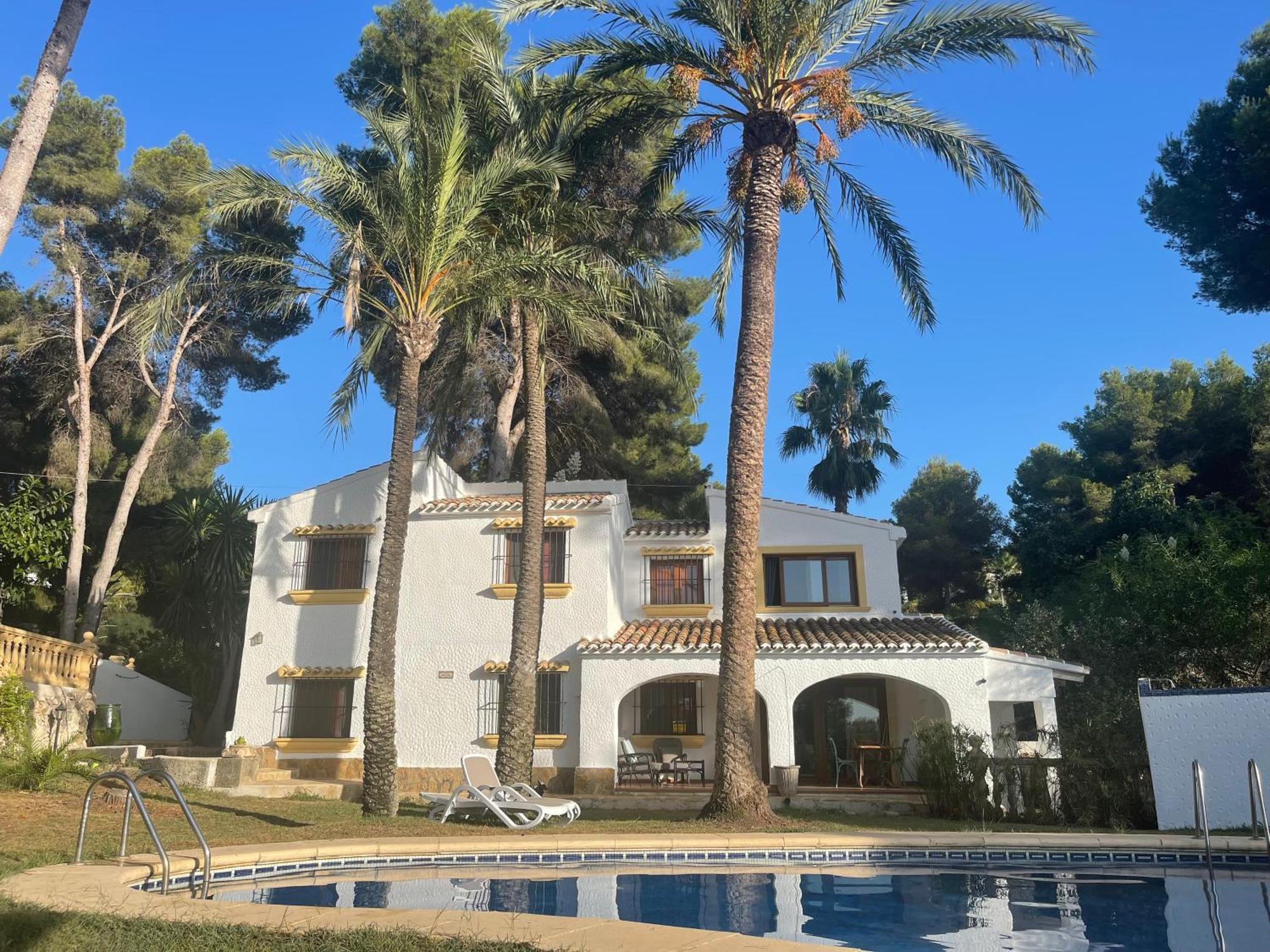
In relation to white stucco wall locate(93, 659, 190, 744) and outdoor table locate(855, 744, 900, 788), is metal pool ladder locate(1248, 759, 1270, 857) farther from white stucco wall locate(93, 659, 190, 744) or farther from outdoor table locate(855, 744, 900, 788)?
white stucco wall locate(93, 659, 190, 744)

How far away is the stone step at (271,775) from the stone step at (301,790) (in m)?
0.18

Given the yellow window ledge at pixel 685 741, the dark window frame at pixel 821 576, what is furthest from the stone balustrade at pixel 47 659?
the dark window frame at pixel 821 576

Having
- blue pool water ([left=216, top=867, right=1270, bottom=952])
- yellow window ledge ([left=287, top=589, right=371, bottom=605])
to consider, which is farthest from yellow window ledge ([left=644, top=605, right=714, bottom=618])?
blue pool water ([left=216, top=867, right=1270, bottom=952])

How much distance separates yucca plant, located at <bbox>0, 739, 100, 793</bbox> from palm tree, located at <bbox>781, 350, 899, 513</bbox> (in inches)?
991

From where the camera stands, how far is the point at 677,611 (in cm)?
2222

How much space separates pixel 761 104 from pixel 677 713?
1292 centimetres

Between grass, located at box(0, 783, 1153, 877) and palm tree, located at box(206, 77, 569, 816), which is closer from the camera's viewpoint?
grass, located at box(0, 783, 1153, 877)

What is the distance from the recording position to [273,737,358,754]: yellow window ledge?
64.9 feet

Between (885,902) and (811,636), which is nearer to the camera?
(885,902)

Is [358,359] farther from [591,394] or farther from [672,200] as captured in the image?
[672,200]

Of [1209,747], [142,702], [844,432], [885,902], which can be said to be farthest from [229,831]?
[844,432]

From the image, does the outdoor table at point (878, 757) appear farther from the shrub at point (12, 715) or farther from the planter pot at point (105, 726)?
the planter pot at point (105, 726)

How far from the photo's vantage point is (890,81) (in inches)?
614

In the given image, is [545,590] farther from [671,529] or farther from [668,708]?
[671,529]
